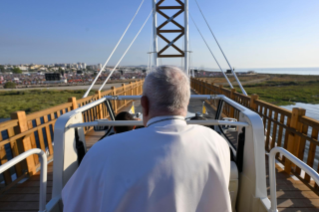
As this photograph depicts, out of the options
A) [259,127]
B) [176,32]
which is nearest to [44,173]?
[259,127]

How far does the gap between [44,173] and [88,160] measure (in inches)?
38.8

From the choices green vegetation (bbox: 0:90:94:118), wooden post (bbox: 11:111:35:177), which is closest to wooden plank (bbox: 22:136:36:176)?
wooden post (bbox: 11:111:35:177)

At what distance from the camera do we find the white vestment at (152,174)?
0.69 meters

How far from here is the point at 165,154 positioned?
698mm

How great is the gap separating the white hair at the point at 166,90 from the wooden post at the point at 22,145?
298 cm

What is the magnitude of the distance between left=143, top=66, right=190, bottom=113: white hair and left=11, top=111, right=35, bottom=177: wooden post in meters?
2.98

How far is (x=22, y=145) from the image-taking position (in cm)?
305

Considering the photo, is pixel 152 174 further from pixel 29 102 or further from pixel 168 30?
pixel 29 102

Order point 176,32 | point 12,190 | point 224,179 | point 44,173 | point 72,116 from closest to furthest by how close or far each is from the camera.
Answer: point 224,179
point 44,173
point 72,116
point 12,190
point 176,32

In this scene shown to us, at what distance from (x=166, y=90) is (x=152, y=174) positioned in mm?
370

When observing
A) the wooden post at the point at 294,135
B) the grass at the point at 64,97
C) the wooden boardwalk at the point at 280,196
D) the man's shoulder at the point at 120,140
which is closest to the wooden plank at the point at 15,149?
the wooden boardwalk at the point at 280,196

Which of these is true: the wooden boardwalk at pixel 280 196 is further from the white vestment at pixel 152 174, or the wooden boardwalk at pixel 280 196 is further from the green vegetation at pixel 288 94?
the green vegetation at pixel 288 94

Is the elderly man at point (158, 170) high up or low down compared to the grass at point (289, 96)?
up

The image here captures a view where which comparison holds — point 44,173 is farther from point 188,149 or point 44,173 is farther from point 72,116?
point 188,149
